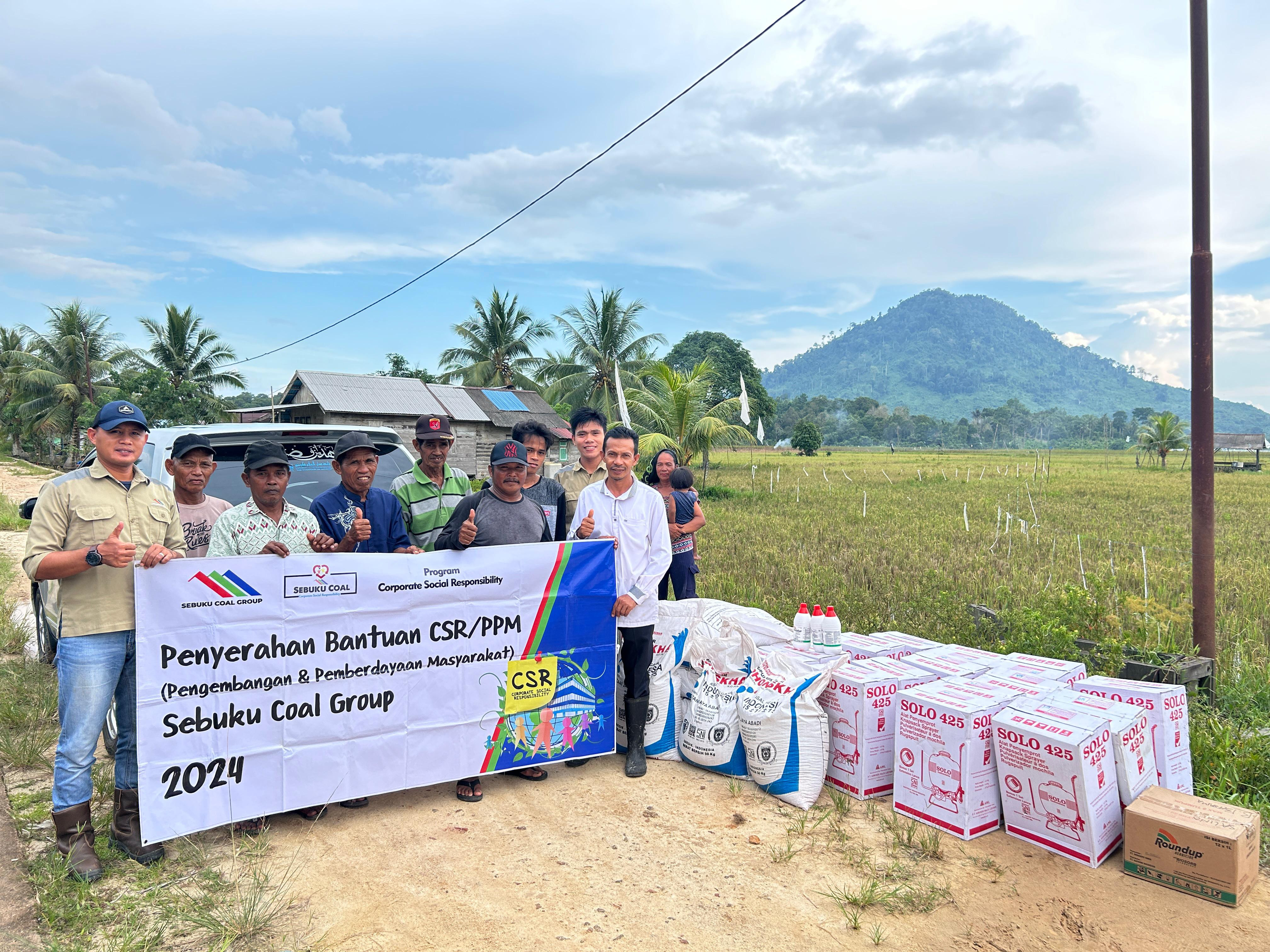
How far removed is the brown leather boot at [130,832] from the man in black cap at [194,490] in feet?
4.09

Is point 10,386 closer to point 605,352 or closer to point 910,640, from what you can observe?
point 605,352

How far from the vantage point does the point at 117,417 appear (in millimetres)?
3375

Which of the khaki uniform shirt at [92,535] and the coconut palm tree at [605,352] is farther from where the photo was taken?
the coconut palm tree at [605,352]

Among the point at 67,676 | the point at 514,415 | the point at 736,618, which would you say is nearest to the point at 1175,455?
the point at 514,415

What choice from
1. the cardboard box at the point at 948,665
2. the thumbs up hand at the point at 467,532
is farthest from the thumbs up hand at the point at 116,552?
the cardboard box at the point at 948,665

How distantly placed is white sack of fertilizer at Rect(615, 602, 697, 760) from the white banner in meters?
0.26

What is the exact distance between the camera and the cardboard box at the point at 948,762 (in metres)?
3.73

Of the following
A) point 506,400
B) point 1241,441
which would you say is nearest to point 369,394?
point 506,400

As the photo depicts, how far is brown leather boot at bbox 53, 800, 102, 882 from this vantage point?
323cm

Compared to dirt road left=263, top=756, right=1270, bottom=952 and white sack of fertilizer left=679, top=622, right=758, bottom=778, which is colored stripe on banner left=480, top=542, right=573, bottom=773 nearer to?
dirt road left=263, top=756, right=1270, bottom=952

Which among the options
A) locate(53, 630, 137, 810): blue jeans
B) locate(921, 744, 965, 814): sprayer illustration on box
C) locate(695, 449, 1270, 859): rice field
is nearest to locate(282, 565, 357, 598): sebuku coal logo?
locate(53, 630, 137, 810): blue jeans

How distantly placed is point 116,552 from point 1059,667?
519cm

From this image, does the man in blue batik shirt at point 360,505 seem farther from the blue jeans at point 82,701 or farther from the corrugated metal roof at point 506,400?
the corrugated metal roof at point 506,400

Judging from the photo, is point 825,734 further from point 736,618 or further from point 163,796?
point 163,796
